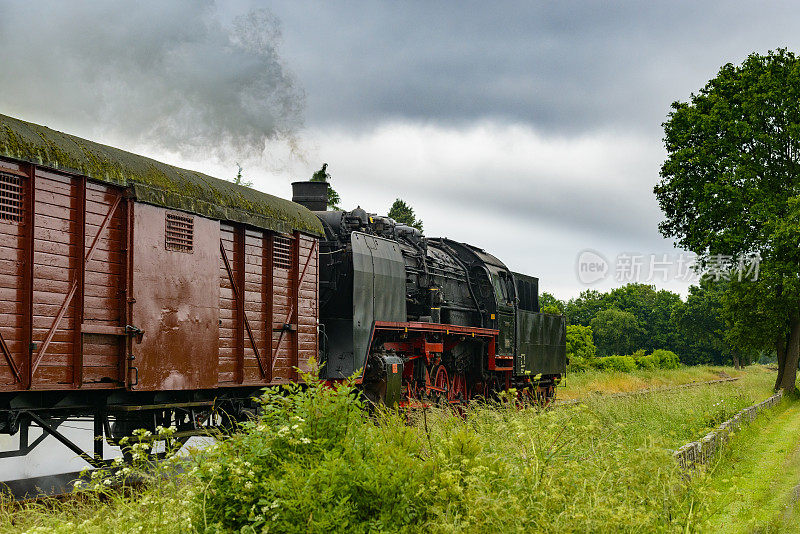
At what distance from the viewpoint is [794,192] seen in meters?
28.3

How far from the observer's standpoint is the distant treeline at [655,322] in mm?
91281

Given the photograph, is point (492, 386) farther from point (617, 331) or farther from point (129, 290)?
point (617, 331)

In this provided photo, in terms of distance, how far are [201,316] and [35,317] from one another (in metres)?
2.51

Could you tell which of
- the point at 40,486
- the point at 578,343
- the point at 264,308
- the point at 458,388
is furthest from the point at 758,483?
the point at 578,343

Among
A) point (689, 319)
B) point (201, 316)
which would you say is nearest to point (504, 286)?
point (201, 316)

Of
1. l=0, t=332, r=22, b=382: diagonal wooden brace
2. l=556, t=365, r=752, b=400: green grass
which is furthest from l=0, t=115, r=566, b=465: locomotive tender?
l=556, t=365, r=752, b=400: green grass

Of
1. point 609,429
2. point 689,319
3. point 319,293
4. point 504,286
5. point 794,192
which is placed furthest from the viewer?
point 689,319

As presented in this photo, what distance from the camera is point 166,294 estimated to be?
9.41m

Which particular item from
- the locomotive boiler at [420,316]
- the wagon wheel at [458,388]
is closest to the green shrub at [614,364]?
the locomotive boiler at [420,316]

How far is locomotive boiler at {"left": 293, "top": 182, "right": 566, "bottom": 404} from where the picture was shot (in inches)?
534

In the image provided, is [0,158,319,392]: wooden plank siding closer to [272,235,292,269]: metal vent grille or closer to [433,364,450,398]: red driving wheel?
[272,235,292,269]: metal vent grille

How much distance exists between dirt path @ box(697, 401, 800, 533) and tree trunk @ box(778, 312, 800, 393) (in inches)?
415

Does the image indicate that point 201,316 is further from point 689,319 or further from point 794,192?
point 689,319

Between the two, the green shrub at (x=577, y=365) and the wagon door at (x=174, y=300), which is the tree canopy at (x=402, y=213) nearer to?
the green shrub at (x=577, y=365)
